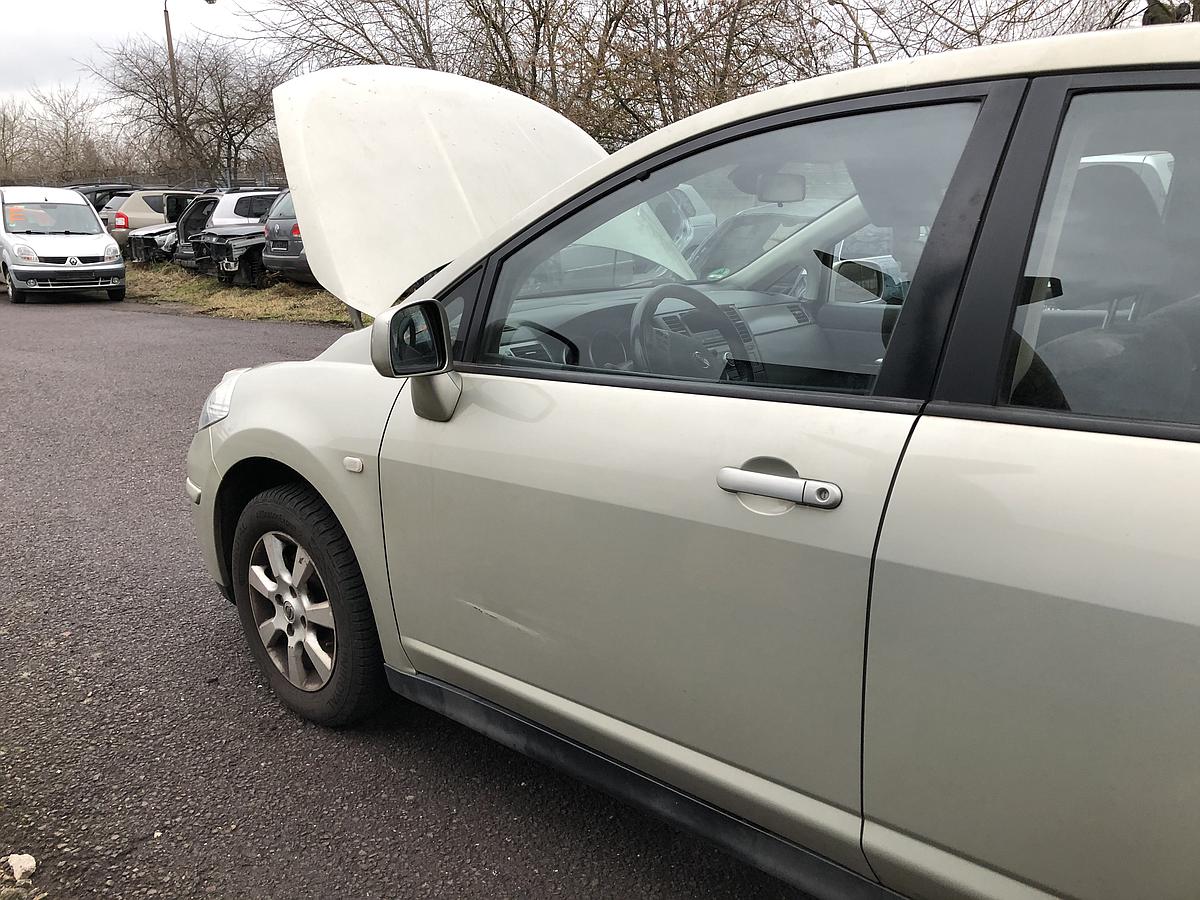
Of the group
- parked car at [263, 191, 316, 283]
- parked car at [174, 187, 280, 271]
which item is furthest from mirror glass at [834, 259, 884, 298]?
parked car at [174, 187, 280, 271]

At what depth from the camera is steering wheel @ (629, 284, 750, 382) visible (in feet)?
6.15

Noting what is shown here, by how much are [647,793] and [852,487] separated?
853 millimetres

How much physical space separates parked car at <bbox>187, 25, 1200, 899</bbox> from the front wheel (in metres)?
16.0

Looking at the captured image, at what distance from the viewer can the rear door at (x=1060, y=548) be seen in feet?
4.16

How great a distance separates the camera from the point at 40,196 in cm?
1630

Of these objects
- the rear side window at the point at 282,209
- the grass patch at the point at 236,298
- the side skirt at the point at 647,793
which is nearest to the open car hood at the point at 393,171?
the side skirt at the point at 647,793

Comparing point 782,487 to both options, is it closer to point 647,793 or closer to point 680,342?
point 680,342

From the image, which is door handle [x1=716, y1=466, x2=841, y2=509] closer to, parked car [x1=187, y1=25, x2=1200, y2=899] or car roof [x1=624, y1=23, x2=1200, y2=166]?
parked car [x1=187, y1=25, x2=1200, y2=899]

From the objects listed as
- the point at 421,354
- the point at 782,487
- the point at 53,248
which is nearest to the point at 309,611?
the point at 421,354

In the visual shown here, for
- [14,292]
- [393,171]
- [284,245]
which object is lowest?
[14,292]

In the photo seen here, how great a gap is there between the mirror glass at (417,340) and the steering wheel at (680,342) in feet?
1.48

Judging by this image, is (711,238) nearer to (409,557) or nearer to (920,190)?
(920,190)

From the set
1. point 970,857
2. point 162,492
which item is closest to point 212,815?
point 970,857

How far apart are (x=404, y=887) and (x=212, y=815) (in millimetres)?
605
